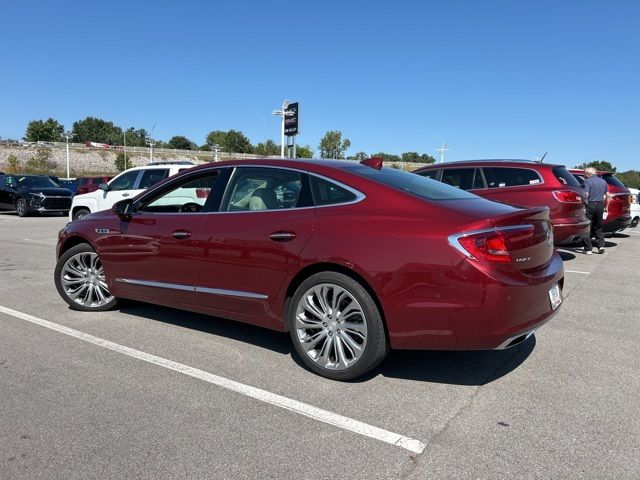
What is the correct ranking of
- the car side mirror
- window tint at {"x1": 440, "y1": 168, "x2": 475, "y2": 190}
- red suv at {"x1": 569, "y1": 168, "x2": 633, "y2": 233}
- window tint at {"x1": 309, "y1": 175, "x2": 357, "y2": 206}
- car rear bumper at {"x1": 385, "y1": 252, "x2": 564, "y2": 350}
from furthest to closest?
red suv at {"x1": 569, "y1": 168, "x2": 633, "y2": 233} < window tint at {"x1": 440, "y1": 168, "x2": 475, "y2": 190} < the car side mirror < window tint at {"x1": 309, "y1": 175, "x2": 357, "y2": 206} < car rear bumper at {"x1": 385, "y1": 252, "x2": 564, "y2": 350}

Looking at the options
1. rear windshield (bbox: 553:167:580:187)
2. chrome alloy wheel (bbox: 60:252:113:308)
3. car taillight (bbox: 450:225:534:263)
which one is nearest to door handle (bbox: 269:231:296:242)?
car taillight (bbox: 450:225:534:263)

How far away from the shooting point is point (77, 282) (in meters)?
5.60

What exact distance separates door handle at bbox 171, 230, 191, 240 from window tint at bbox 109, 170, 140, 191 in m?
8.92

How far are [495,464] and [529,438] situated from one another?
39 centimetres

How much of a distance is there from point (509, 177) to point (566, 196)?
989 mm

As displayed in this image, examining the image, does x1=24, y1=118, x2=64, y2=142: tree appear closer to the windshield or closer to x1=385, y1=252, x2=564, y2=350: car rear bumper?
the windshield

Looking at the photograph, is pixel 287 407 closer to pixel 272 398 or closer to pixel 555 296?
pixel 272 398

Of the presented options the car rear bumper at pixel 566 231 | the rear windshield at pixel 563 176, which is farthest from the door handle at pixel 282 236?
the rear windshield at pixel 563 176

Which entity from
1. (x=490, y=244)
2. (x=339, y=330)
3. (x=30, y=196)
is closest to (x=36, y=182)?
(x=30, y=196)

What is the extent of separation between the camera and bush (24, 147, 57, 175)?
7000 centimetres

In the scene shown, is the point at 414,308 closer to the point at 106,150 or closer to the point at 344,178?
the point at 344,178

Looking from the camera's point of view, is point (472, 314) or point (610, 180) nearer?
point (472, 314)

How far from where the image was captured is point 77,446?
2.84 m

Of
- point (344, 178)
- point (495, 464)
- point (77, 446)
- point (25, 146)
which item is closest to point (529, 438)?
point (495, 464)
